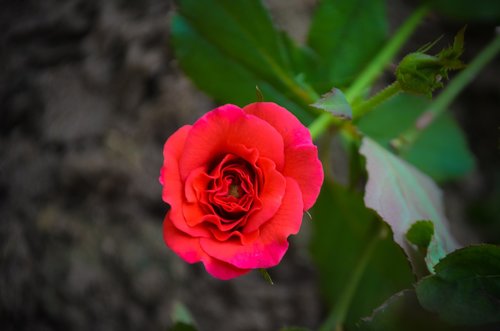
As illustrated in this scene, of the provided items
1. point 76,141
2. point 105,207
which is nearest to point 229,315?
→ point 105,207

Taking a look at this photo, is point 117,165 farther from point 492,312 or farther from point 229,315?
point 492,312

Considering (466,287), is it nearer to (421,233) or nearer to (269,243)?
(421,233)

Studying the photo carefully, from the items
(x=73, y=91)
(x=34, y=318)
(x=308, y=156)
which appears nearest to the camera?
(x=308, y=156)

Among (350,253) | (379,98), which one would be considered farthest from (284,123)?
(350,253)

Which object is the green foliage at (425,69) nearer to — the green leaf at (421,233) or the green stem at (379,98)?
the green stem at (379,98)

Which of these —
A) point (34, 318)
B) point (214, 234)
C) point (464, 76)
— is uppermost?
point (464, 76)

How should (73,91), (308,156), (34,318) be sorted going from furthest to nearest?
(73,91) < (34,318) < (308,156)
